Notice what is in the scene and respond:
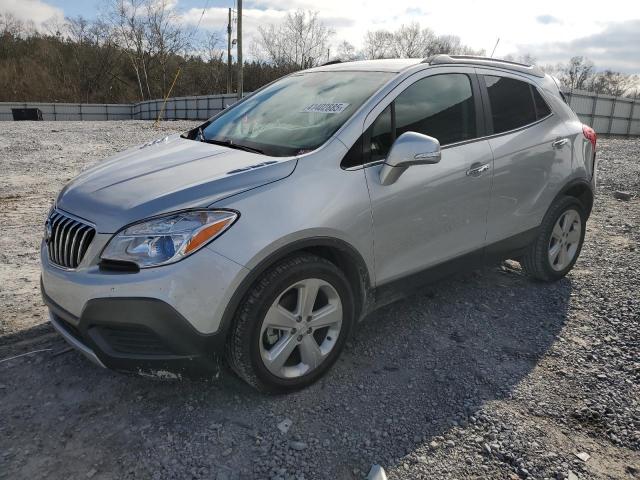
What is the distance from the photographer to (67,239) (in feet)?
8.21

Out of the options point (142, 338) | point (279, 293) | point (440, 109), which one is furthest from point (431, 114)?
point (142, 338)

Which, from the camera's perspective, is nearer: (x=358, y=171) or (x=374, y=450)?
(x=374, y=450)

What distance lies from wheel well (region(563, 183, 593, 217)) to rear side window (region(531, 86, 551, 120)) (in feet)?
2.23

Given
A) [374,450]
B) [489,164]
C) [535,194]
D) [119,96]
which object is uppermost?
[119,96]

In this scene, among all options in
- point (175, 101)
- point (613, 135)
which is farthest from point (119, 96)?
point (613, 135)

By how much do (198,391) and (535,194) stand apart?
113 inches

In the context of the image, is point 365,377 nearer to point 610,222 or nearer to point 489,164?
point 489,164

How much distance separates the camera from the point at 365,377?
297 centimetres

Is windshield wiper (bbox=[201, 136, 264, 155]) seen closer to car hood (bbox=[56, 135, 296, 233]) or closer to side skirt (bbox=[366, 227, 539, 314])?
car hood (bbox=[56, 135, 296, 233])

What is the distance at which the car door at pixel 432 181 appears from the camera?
2904mm

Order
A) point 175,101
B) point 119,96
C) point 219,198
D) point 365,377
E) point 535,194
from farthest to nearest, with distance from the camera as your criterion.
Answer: point 119,96
point 175,101
point 535,194
point 365,377
point 219,198

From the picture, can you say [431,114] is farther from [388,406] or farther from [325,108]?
[388,406]

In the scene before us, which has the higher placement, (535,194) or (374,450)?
(535,194)

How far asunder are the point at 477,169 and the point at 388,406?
1675 mm
